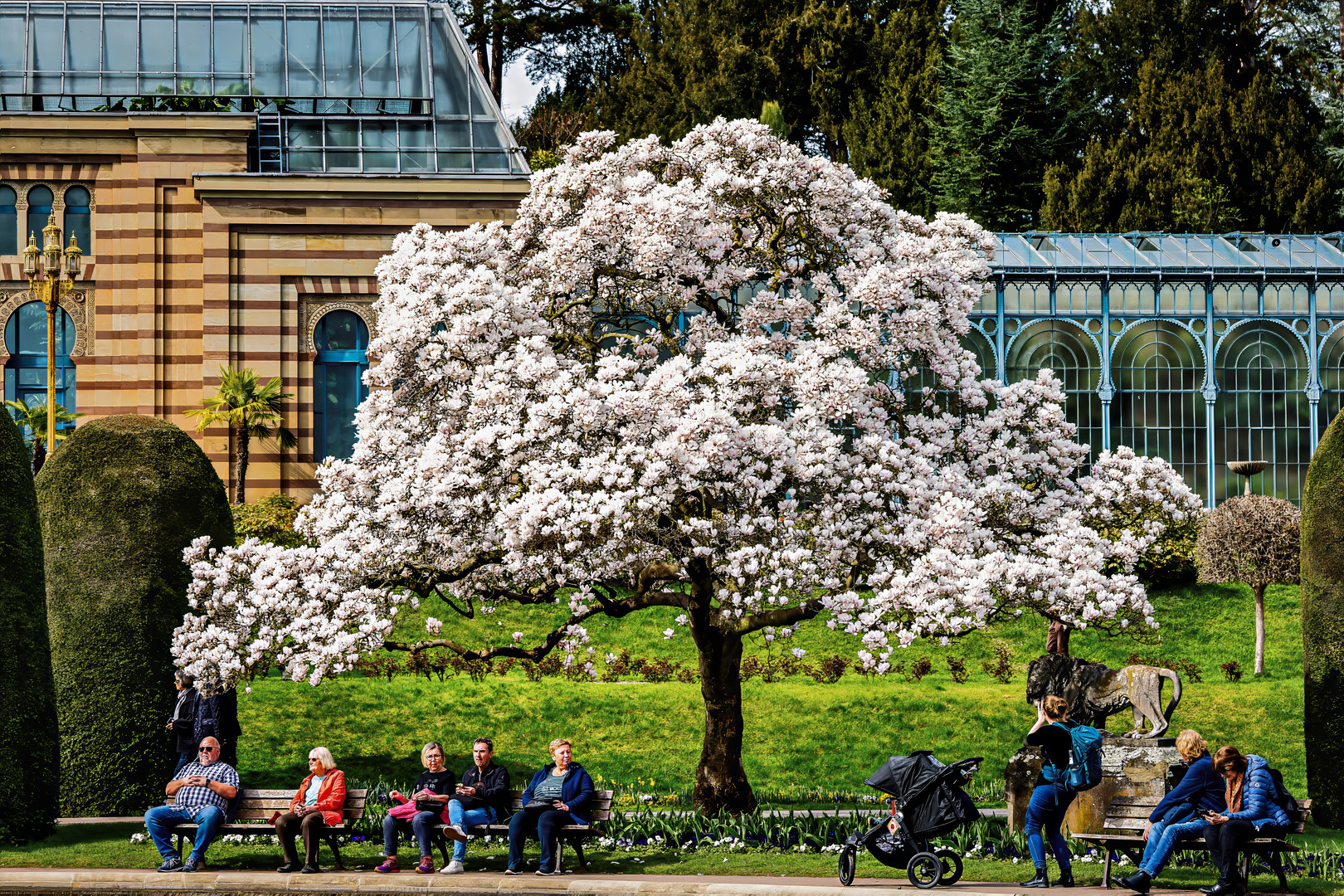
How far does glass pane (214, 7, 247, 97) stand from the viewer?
119 feet

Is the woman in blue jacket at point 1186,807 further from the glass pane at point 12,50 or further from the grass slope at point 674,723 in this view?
the glass pane at point 12,50

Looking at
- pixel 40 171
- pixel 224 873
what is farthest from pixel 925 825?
pixel 40 171

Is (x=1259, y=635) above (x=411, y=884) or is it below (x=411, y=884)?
above

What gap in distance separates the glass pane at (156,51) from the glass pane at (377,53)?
15.2ft

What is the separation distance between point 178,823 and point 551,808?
3423 mm

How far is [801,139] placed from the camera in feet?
173

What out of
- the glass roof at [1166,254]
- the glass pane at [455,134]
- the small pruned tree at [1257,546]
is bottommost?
the small pruned tree at [1257,546]

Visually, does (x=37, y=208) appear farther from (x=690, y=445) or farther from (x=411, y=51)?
(x=690, y=445)

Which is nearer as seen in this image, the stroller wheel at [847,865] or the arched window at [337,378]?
the stroller wheel at [847,865]

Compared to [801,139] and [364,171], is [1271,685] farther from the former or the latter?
[801,139]

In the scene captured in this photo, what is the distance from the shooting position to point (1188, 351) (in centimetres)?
3438

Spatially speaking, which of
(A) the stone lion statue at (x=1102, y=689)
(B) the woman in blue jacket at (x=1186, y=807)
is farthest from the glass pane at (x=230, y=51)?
(B) the woman in blue jacket at (x=1186, y=807)

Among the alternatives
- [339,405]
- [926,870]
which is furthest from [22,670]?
[339,405]

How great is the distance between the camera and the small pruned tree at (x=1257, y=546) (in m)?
26.1
